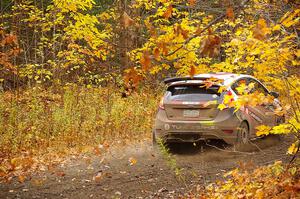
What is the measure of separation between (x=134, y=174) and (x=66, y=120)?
13.7ft

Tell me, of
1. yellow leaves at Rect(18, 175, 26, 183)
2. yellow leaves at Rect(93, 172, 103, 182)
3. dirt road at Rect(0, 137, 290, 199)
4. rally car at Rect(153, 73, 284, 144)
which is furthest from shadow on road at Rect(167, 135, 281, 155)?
yellow leaves at Rect(18, 175, 26, 183)

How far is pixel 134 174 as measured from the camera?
28.6 feet

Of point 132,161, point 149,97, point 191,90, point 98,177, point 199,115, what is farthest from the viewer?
Answer: point 149,97

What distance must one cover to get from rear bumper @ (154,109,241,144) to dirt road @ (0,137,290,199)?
13.9 inches

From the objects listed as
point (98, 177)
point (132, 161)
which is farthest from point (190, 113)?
point (98, 177)

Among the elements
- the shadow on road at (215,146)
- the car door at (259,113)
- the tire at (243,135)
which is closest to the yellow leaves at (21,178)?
the shadow on road at (215,146)

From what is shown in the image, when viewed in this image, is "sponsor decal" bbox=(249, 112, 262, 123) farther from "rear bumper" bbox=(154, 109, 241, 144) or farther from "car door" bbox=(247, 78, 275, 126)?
"rear bumper" bbox=(154, 109, 241, 144)

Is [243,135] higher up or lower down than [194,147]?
higher up

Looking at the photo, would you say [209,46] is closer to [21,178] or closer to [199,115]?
[21,178]

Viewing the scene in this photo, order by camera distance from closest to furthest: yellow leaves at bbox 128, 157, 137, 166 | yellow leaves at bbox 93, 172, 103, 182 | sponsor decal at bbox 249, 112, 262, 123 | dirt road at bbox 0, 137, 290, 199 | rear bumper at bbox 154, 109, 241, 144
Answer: dirt road at bbox 0, 137, 290, 199 → yellow leaves at bbox 93, 172, 103, 182 → yellow leaves at bbox 128, 157, 137, 166 → rear bumper at bbox 154, 109, 241, 144 → sponsor decal at bbox 249, 112, 262, 123

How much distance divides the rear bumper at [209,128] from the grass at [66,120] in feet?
7.79

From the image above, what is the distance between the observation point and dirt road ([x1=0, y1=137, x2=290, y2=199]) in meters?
7.69

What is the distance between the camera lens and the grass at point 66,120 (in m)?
10.8

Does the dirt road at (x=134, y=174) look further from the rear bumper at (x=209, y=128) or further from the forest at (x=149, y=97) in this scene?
the rear bumper at (x=209, y=128)
